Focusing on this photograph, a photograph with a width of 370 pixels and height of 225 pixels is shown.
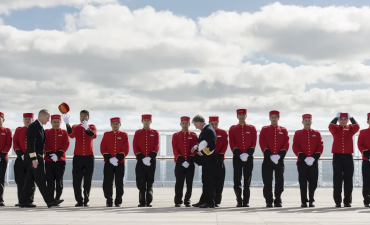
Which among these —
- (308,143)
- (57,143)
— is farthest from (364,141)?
(57,143)

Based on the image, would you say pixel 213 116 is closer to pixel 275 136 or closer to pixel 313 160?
pixel 275 136

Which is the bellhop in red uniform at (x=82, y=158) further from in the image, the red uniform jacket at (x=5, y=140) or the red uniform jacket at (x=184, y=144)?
the red uniform jacket at (x=184, y=144)

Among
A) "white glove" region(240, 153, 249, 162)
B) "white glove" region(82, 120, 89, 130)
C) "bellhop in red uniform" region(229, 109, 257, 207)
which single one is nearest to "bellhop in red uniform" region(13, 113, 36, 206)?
"white glove" region(82, 120, 89, 130)

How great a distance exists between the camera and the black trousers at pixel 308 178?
11.6 metres

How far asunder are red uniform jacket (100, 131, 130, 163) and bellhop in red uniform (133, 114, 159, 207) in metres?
0.21

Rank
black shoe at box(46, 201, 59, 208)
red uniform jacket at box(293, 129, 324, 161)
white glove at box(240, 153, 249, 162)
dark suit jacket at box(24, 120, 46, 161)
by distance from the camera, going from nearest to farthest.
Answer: dark suit jacket at box(24, 120, 46, 161) < black shoe at box(46, 201, 59, 208) < white glove at box(240, 153, 249, 162) < red uniform jacket at box(293, 129, 324, 161)

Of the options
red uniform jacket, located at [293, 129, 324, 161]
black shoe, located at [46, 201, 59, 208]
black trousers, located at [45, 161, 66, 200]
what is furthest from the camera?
red uniform jacket, located at [293, 129, 324, 161]

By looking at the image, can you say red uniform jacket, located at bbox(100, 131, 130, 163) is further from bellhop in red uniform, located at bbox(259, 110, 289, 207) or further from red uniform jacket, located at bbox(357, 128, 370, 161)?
red uniform jacket, located at bbox(357, 128, 370, 161)

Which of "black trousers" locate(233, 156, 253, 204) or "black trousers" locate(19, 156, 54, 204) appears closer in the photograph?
"black trousers" locate(19, 156, 54, 204)

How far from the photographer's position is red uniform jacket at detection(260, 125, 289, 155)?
37.9ft

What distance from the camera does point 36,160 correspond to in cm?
1095

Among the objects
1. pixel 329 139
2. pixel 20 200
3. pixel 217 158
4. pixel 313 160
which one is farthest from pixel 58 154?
pixel 329 139

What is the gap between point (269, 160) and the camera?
1160cm
